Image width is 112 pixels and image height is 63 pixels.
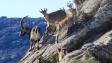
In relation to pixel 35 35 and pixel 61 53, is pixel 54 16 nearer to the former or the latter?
pixel 35 35

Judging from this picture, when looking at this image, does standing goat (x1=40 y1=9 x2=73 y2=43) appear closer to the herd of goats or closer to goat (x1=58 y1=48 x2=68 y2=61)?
the herd of goats

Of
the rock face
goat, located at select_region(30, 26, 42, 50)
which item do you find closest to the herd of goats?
goat, located at select_region(30, 26, 42, 50)

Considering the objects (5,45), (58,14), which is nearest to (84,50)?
(58,14)

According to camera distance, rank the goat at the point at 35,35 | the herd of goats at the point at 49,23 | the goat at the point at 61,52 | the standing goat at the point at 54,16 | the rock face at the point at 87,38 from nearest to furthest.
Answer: the rock face at the point at 87,38
the goat at the point at 61,52
the goat at the point at 35,35
the herd of goats at the point at 49,23
the standing goat at the point at 54,16

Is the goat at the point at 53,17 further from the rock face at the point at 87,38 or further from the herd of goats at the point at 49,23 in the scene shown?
the rock face at the point at 87,38

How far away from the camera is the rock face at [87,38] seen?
75.0ft

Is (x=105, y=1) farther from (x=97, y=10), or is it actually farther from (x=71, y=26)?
(x=71, y=26)

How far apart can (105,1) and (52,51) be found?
4651 mm

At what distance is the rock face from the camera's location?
2287 centimetres

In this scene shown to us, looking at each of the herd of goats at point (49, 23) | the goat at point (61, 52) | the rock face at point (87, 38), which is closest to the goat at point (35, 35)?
the herd of goats at point (49, 23)

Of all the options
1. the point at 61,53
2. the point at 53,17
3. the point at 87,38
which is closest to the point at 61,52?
the point at 61,53

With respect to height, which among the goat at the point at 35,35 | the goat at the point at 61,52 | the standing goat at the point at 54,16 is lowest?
the goat at the point at 35,35

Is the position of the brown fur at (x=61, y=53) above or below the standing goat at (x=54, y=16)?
below

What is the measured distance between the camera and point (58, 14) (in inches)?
1299
